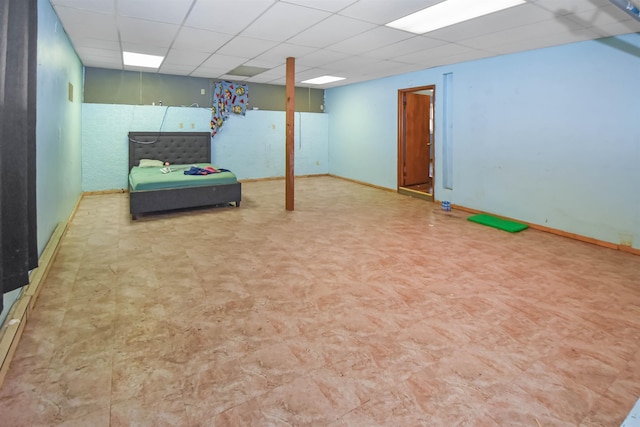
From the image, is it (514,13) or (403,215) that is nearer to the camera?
(514,13)

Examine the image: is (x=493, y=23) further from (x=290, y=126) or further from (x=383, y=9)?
(x=290, y=126)

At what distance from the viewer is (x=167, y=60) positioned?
6195mm

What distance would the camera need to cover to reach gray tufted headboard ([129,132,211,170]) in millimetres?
7355

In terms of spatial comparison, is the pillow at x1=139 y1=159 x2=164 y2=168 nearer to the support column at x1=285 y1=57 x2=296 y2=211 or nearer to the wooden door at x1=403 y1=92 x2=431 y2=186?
the support column at x1=285 y1=57 x2=296 y2=211

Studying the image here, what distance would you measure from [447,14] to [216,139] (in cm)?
601

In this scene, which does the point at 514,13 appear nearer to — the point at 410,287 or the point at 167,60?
the point at 410,287

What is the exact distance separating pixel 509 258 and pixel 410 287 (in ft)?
4.80

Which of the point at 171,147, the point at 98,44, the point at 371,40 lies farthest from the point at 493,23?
the point at 171,147

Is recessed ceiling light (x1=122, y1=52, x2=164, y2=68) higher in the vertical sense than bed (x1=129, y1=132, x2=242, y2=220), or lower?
higher

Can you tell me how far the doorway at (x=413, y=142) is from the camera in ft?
24.7

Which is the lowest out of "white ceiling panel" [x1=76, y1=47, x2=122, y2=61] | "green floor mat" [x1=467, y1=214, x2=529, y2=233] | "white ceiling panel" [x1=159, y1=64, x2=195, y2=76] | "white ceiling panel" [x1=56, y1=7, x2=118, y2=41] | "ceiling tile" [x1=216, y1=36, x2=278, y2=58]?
"green floor mat" [x1=467, y1=214, x2=529, y2=233]

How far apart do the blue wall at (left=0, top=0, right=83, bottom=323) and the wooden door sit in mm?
5855

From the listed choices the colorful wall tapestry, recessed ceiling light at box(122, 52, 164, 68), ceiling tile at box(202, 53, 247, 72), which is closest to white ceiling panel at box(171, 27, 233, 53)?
ceiling tile at box(202, 53, 247, 72)

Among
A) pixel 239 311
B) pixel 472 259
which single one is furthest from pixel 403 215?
pixel 239 311
